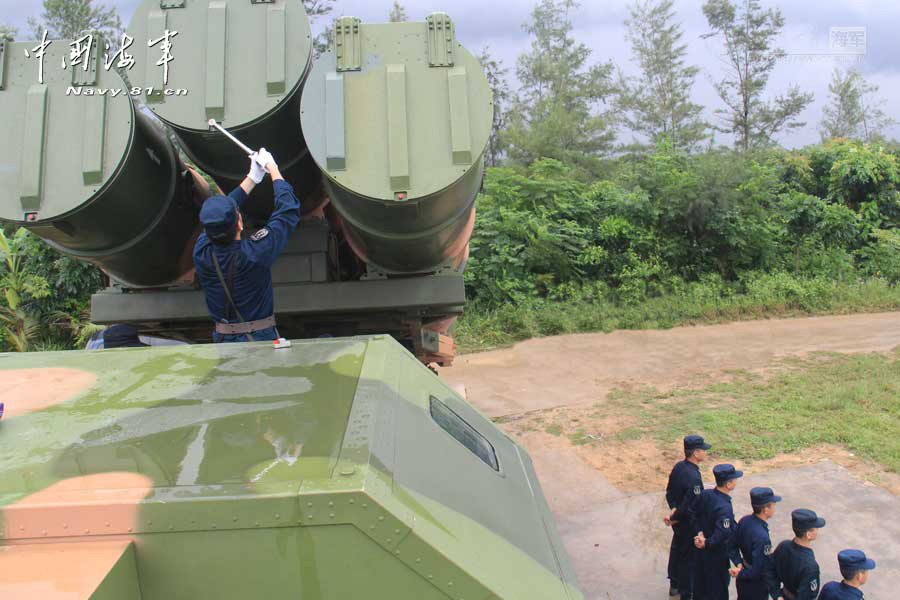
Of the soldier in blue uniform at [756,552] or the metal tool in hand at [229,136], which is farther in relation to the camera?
the soldier in blue uniform at [756,552]

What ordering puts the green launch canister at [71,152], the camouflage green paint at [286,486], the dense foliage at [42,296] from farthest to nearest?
1. the dense foliage at [42,296]
2. the green launch canister at [71,152]
3. the camouflage green paint at [286,486]

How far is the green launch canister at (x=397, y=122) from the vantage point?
10.9 ft

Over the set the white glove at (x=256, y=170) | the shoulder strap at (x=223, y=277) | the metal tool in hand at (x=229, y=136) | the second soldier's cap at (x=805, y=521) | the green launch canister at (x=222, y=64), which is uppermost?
the green launch canister at (x=222, y=64)

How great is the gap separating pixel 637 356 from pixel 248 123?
8.13 meters

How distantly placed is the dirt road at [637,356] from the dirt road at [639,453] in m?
0.01

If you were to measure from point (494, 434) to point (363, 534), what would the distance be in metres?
1.47

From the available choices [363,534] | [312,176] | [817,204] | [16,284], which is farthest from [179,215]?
[817,204]

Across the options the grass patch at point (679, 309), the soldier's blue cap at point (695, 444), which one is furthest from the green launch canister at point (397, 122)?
the grass patch at point (679, 309)

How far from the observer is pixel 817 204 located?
575 inches

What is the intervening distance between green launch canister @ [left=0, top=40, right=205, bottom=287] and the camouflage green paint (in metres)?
1.28

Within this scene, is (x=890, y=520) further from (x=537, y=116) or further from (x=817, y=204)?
(x=537, y=116)

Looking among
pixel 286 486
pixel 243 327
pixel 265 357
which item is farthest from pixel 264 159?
pixel 286 486

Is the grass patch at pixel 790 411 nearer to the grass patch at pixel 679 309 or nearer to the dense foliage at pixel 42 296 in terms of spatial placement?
the grass patch at pixel 679 309

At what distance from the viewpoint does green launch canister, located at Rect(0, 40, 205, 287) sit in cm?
338
